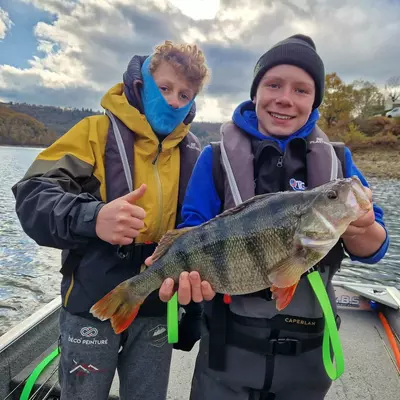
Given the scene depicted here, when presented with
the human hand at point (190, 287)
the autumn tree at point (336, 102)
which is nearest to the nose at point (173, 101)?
the human hand at point (190, 287)

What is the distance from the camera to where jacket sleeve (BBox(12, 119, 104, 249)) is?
2201 millimetres

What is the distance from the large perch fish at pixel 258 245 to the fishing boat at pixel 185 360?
77 centimetres

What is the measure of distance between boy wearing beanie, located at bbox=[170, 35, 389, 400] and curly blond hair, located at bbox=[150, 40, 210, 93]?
0.47m

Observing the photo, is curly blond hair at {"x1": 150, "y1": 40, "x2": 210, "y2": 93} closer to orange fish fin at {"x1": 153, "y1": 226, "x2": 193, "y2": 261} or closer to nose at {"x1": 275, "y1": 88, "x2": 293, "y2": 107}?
nose at {"x1": 275, "y1": 88, "x2": 293, "y2": 107}

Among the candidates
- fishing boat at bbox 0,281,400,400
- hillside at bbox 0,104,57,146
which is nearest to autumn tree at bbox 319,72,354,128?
fishing boat at bbox 0,281,400,400

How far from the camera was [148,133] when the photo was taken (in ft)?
8.74

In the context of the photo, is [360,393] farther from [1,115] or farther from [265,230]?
[1,115]

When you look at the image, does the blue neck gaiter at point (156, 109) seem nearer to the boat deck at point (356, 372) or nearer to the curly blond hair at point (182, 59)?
the curly blond hair at point (182, 59)

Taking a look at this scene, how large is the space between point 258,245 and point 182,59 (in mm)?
1545

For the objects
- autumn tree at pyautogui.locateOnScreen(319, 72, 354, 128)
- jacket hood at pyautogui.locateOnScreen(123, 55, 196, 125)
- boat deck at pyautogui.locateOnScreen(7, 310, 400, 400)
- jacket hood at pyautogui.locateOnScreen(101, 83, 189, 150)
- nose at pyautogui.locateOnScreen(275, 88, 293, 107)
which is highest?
autumn tree at pyautogui.locateOnScreen(319, 72, 354, 128)

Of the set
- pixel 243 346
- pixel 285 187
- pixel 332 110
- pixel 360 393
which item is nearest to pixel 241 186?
pixel 285 187

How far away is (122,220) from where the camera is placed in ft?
6.68

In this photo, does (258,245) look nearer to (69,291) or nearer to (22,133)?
(69,291)

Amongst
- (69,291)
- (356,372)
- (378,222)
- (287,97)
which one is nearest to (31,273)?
(69,291)
